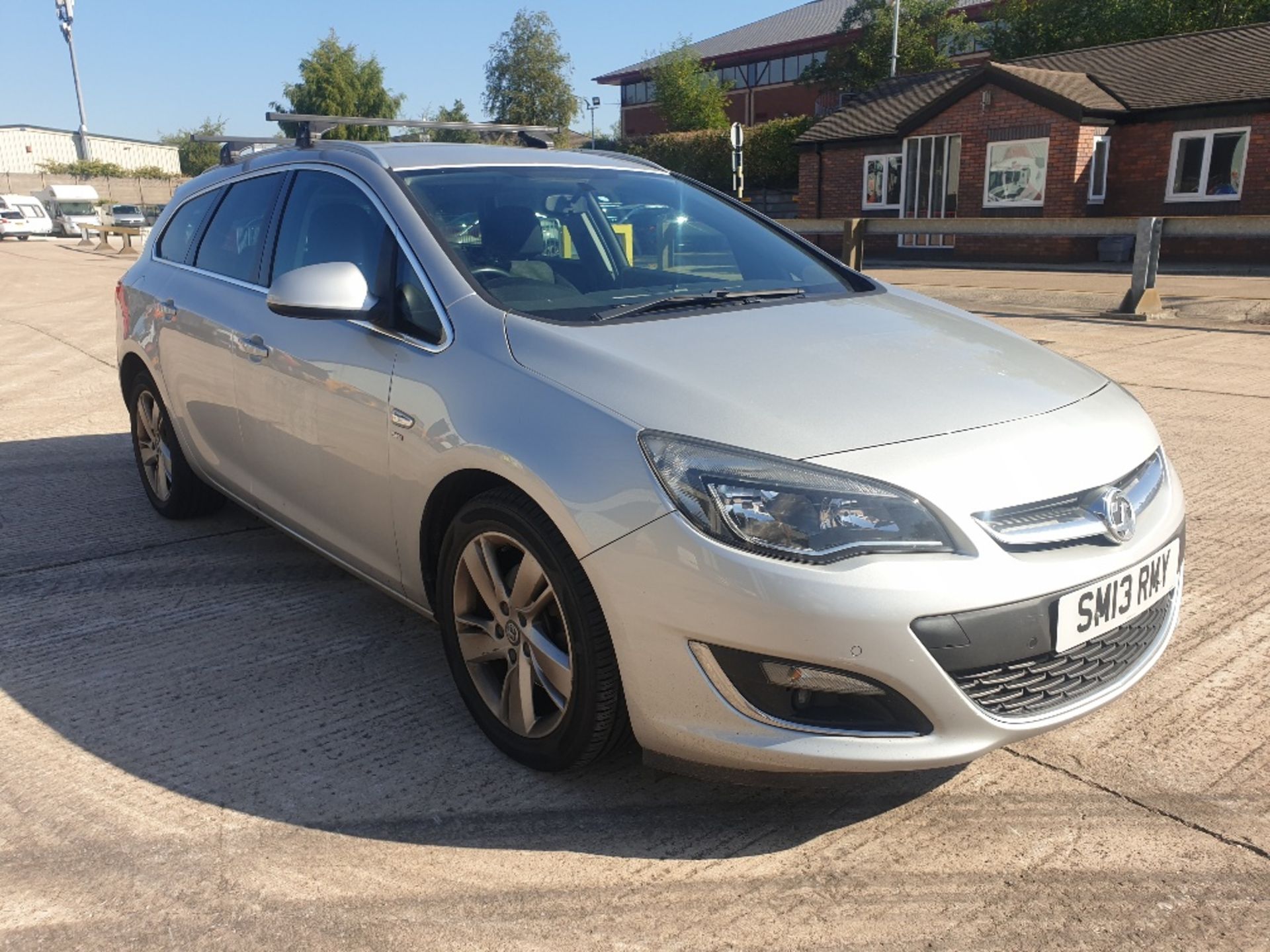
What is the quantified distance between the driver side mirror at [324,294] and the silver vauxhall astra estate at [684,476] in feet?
0.03

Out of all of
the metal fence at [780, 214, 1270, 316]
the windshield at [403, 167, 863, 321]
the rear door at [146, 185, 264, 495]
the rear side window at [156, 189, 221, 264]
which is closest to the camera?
the windshield at [403, 167, 863, 321]

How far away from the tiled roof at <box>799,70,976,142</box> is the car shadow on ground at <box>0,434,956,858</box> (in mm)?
23459

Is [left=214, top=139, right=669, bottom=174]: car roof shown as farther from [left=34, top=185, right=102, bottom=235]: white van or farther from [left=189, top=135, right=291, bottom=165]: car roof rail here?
[left=34, top=185, right=102, bottom=235]: white van

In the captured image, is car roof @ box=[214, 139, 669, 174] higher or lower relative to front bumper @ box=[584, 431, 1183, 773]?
higher

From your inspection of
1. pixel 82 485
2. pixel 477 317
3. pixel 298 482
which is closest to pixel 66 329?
pixel 82 485

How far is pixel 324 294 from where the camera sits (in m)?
2.94

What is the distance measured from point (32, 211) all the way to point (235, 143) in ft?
154

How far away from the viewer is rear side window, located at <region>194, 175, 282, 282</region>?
392 centimetres

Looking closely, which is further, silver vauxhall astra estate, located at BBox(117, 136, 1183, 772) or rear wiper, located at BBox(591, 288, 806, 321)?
rear wiper, located at BBox(591, 288, 806, 321)

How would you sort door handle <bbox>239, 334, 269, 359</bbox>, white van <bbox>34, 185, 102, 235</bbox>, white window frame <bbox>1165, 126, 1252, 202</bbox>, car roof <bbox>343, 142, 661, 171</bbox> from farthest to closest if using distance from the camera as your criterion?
white van <bbox>34, 185, 102, 235</bbox> < white window frame <bbox>1165, 126, 1252, 202</bbox> < door handle <bbox>239, 334, 269, 359</bbox> < car roof <bbox>343, 142, 661, 171</bbox>

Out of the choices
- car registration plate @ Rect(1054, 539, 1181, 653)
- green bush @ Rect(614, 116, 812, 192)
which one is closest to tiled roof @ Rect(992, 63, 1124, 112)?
green bush @ Rect(614, 116, 812, 192)

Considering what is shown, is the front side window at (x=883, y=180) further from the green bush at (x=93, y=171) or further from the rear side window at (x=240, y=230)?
the green bush at (x=93, y=171)

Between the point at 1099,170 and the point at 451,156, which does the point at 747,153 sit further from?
the point at 451,156

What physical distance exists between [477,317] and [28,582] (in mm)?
2570
